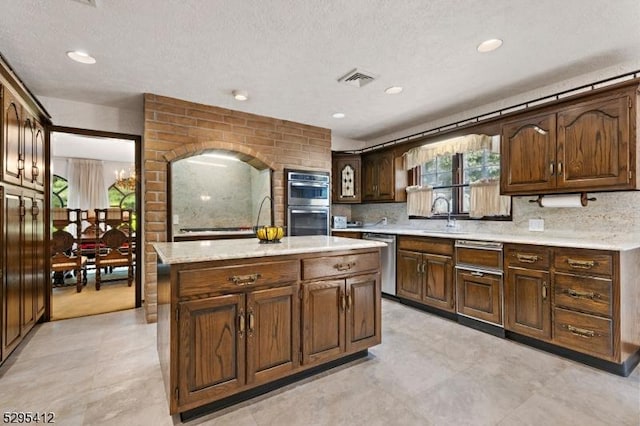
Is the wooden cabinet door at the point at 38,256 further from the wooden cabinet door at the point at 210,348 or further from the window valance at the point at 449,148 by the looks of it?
the window valance at the point at 449,148

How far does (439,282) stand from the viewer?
327cm

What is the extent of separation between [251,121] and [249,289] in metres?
2.74

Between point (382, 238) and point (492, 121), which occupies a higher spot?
point (492, 121)

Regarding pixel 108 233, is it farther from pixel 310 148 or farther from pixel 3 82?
pixel 310 148

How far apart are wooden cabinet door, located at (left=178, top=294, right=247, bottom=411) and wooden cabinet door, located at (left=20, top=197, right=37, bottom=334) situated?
79.8 inches

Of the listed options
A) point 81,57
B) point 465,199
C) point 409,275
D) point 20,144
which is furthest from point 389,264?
point 20,144

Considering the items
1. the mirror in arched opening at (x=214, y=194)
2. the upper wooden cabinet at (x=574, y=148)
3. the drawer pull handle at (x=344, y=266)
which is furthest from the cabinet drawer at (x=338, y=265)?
the mirror in arched opening at (x=214, y=194)

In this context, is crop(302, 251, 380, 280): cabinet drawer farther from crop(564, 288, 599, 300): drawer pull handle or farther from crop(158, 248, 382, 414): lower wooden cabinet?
crop(564, 288, 599, 300): drawer pull handle

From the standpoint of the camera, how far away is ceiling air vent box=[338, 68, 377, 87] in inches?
108

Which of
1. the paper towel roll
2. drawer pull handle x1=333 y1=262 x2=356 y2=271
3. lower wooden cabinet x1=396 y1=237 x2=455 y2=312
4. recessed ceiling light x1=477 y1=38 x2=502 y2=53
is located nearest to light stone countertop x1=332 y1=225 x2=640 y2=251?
lower wooden cabinet x1=396 y1=237 x2=455 y2=312

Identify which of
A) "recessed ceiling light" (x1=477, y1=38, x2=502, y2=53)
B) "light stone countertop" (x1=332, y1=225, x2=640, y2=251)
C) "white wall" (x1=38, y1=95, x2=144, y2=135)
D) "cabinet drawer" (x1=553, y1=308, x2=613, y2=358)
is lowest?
"cabinet drawer" (x1=553, y1=308, x2=613, y2=358)

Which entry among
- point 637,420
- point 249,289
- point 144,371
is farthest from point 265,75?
point 637,420

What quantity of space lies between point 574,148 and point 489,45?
3.79ft

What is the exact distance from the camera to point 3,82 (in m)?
2.15
